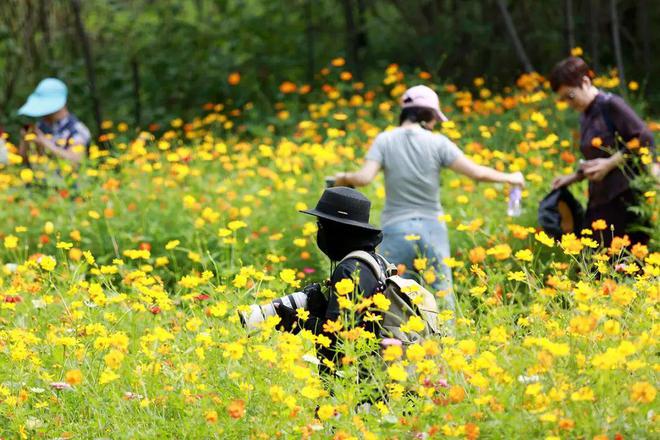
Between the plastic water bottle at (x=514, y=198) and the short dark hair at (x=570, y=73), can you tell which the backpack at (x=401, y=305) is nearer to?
the plastic water bottle at (x=514, y=198)

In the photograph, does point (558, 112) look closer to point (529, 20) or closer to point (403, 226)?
point (529, 20)

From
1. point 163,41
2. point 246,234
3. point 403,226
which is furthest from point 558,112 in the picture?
point 163,41

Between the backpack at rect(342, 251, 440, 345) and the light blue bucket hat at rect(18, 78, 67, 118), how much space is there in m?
4.94

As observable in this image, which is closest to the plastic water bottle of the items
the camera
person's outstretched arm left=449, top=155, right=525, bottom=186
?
person's outstretched arm left=449, top=155, right=525, bottom=186

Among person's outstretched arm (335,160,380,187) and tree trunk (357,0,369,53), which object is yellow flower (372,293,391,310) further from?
tree trunk (357,0,369,53)

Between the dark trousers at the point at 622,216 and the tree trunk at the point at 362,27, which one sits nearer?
the dark trousers at the point at 622,216

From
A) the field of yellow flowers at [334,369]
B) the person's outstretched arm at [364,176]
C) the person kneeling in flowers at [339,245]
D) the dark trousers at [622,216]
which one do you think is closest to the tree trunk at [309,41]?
the field of yellow flowers at [334,369]

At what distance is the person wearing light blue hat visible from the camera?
299 inches

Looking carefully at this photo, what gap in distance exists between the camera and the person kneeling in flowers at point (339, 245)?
3350mm

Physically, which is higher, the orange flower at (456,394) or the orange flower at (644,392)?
the orange flower at (644,392)

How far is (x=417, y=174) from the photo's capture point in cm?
492

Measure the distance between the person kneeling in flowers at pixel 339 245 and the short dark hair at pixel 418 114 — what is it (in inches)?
59.9

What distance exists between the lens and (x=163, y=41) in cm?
1238

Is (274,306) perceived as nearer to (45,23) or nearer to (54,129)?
(54,129)
